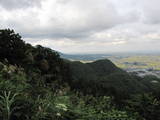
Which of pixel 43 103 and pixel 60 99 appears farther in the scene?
pixel 60 99

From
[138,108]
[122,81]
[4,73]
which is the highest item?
[4,73]

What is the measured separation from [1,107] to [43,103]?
0.65 metres

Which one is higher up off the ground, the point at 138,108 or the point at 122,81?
the point at 138,108

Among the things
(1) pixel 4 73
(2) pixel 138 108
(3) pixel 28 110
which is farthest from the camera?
(2) pixel 138 108

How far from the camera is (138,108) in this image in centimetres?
712

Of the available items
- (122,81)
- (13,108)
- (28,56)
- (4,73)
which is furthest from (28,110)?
(122,81)

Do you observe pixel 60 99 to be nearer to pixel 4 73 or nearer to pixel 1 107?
pixel 1 107

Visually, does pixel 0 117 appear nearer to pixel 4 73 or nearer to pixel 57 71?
pixel 4 73

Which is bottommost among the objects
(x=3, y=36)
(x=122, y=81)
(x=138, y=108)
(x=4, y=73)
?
(x=122, y=81)

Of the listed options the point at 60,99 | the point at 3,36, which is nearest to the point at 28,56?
the point at 3,36

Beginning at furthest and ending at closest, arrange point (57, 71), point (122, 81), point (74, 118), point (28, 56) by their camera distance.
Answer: point (122, 81), point (57, 71), point (28, 56), point (74, 118)

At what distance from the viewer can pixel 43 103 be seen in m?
3.11

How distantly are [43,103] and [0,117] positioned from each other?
68 cm

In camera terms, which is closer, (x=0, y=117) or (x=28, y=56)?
(x=0, y=117)
